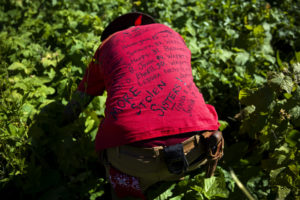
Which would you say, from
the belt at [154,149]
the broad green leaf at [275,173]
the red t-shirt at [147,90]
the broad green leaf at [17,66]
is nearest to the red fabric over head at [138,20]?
the red t-shirt at [147,90]

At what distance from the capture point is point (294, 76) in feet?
6.08

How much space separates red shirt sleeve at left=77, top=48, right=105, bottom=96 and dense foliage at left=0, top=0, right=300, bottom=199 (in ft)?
0.26

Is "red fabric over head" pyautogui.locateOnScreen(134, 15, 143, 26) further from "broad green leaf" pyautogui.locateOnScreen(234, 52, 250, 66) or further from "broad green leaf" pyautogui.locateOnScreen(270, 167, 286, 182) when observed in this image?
"broad green leaf" pyautogui.locateOnScreen(270, 167, 286, 182)

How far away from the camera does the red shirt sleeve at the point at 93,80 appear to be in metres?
2.11

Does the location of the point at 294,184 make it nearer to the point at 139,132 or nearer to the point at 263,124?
the point at 263,124

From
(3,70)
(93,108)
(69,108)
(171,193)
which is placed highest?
(3,70)

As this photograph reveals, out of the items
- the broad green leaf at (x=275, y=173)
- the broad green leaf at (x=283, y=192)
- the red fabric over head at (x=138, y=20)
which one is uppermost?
the red fabric over head at (x=138, y=20)

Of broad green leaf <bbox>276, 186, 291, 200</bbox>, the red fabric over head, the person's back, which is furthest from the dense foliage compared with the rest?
the red fabric over head

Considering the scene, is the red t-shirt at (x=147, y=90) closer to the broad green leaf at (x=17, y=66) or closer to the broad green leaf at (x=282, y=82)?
the broad green leaf at (x=282, y=82)

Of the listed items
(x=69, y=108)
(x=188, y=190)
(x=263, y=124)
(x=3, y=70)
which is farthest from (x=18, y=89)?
(x=263, y=124)

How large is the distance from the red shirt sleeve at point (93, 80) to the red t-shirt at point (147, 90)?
0.07m

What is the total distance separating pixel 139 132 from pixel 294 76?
3.71ft

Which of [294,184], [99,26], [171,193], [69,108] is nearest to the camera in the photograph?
[294,184]

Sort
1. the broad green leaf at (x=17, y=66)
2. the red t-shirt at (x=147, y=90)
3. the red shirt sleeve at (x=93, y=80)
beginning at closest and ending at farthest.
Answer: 1. the red t-shirt at (x=147, y=90)
2. the red shirt sleeve at (x=93, y=80)
3. the broad green leaf at (x=17, y=66)
